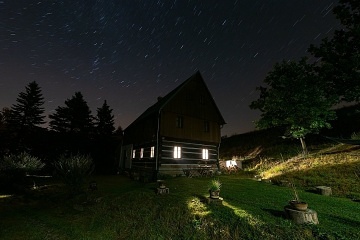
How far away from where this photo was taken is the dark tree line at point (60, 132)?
2831 cm

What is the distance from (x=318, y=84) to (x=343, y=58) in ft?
9.49

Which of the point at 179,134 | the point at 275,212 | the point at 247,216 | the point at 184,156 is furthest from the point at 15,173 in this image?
the point at 275,212

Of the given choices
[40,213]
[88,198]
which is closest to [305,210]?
[88,198]

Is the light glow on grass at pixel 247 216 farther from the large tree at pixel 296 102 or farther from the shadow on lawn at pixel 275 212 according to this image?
the large tree at pixel 296 102

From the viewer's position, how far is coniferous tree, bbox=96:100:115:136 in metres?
34.0

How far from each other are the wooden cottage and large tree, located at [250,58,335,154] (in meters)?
6.23

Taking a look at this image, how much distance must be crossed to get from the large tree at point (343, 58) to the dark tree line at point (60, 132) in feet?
94.3

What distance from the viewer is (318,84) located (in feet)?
66.2

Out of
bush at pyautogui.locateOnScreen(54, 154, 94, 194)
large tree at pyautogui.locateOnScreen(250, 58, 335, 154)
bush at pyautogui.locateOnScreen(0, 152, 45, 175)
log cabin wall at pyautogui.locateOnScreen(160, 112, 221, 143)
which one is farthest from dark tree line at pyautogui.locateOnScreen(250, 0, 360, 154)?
bush at pyautogui.locateOnScreen(0, 152, 45, 175)

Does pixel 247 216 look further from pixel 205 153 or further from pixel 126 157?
pixel 126 157

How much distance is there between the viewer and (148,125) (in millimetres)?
22594

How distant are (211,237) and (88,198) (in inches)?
286

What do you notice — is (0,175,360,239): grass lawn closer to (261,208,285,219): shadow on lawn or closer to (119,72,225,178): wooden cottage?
(261,208,285,219): shadow on lawn

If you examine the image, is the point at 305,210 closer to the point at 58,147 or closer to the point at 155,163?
the point at 155,163
